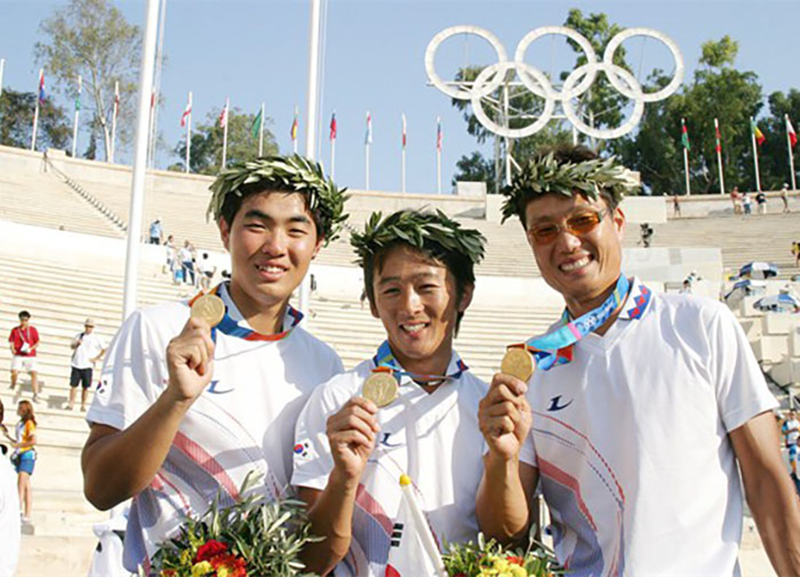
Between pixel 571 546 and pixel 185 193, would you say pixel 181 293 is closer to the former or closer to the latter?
pixel 571 546

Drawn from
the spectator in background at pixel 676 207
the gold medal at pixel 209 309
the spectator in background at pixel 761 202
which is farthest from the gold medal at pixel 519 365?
the spectator in background at pixel 761 202

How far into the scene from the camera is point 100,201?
106 feet

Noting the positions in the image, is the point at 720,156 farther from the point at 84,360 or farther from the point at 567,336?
the point at 567,336

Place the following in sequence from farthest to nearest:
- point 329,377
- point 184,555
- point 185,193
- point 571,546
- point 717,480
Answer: point 185,193 → point 329,377 → point 571,546 → point 717,480 → point 184,555

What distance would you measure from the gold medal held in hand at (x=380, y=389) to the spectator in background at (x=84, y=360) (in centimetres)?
983

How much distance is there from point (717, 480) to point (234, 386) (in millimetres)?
1678

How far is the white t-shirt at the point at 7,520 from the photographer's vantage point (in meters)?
3.65

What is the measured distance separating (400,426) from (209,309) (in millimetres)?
788

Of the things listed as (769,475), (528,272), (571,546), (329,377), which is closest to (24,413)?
(329,377)

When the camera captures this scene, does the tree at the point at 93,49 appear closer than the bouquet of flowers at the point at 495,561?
No

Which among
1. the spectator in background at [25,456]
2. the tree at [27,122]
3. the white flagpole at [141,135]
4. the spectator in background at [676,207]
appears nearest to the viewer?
the spectator in background at [25,456]

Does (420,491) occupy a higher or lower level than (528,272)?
lower

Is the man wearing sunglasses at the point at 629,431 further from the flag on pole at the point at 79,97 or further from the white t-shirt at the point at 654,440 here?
the flag on pole at the point at 79,97

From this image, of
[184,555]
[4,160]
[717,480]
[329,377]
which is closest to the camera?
[184,555]
